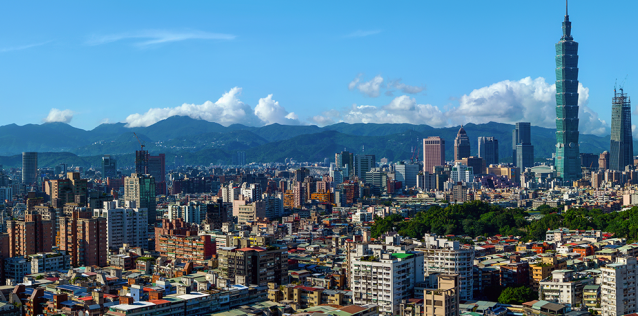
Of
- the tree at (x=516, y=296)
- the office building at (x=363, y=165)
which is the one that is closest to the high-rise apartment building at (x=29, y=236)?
the tree at (x=516, y=296)

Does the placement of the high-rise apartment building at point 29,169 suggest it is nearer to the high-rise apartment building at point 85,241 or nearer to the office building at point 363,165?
the office building at point 363,165

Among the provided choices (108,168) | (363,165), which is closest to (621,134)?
(363,165)

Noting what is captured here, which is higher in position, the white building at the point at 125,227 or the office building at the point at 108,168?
the office building at the point at 108,168

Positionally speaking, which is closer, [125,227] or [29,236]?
[29,236]

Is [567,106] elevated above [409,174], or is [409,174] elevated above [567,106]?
[567,106]

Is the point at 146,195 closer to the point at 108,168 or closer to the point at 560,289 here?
the point at 560,289

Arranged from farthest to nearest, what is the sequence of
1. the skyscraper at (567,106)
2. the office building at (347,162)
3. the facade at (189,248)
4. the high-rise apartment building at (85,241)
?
the office building at (347,162) < the skyscraper at (567,106) < the high-rise apartment building at (85,241) < the facade at (189,248)

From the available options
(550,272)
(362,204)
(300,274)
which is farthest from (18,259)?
(362,204)

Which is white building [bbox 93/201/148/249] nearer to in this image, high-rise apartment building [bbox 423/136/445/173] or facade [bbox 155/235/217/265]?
facade [bbox 155/235/217/265]
